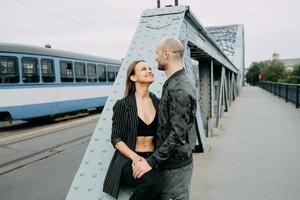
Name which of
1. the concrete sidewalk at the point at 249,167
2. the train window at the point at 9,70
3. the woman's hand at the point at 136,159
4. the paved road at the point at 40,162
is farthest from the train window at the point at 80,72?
the woman's hand at the point at 136,159

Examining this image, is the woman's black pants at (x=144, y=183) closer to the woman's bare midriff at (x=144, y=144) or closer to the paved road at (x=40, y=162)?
the woman's bare midriff at (x=144, y=144)

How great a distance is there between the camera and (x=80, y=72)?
53.0 ft

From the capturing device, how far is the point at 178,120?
2324 mm

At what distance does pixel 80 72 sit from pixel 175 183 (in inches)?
556

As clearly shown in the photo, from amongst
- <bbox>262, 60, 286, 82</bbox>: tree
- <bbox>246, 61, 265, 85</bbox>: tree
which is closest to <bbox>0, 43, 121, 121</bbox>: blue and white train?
<bbox>262, 60, 286, 82</bbox>: tree

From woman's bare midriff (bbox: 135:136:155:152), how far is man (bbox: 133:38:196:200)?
95mm

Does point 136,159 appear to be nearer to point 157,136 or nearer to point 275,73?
Result: point 157,136

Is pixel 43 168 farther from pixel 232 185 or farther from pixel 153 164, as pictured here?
pixel 153 164

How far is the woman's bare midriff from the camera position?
2.50 m

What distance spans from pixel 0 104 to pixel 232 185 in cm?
880

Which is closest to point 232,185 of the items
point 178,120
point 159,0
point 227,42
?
point 159,0

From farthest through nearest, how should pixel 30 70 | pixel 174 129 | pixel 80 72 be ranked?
pixel 80 72, pixel 30 70, pixel 174 129

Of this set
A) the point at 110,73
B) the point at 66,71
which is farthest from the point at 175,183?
the point at 110,73

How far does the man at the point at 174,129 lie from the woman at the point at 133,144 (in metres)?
0.08
